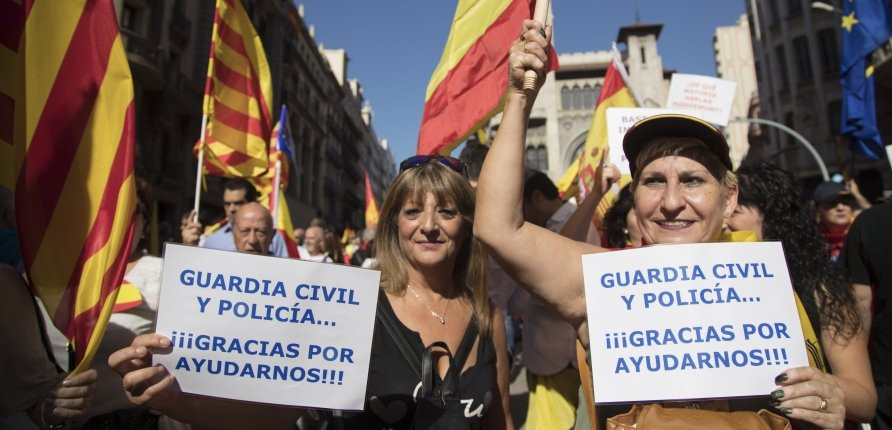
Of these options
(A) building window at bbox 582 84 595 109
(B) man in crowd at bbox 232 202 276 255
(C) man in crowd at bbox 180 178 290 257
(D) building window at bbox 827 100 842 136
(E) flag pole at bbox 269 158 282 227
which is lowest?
(B) man in crowd at bbox 232 202 276 255

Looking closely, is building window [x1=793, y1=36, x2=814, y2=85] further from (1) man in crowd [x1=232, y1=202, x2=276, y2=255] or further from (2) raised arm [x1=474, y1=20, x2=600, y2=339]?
(2) raised arm [x1=474, y1=20, x2=600, y2=339]

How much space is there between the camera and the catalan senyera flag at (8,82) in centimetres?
178

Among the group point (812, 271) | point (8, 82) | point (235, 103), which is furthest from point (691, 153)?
point (235, 103)

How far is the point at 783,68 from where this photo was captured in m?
27.9

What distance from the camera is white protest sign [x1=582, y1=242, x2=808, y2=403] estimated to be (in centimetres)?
132

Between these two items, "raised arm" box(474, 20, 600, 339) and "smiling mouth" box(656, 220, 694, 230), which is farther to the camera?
"smiling mouth" box(656, 220, 694, 230)

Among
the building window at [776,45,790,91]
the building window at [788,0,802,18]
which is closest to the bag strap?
the building window at [788,0,802,18]

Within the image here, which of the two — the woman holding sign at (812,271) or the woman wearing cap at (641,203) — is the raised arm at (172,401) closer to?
the woman wearing cap at (641,203)

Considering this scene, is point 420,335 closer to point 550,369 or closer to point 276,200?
point 550,369

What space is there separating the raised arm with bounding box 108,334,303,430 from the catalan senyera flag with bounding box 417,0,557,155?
6.12ft

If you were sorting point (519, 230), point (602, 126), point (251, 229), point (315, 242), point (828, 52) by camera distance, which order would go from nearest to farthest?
point (519, 230), point (251, 229), point (602, 126), point (315, 242), point (828, 52)

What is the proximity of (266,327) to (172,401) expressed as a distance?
0.35m

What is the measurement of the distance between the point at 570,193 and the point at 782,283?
4.40 m

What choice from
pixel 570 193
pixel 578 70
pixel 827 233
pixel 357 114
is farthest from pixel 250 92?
pixel 357 114
